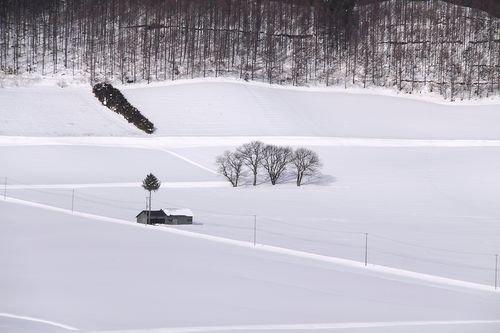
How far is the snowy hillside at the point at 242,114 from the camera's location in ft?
207

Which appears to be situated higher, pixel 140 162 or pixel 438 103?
pixel 438 103

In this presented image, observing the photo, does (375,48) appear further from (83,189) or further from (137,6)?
(83,189)

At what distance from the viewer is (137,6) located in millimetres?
92625

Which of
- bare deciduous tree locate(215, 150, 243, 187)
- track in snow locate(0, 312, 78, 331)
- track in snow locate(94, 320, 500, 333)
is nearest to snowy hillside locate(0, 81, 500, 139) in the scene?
bare deciduous tree locate(215, 150, 243, 187)

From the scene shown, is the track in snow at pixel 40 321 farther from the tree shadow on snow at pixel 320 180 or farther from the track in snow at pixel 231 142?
the track in snow at pixel 231 142

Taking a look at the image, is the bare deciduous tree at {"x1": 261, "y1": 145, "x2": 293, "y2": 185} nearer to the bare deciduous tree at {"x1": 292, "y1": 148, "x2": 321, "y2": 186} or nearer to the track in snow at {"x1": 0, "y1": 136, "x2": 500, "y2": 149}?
the bare deciduous tree at {"x1": 292, "y1": 148, "x2": 321, "y2": 186}

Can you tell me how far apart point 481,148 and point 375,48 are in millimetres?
28429

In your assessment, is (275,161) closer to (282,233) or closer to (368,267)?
(282,233)

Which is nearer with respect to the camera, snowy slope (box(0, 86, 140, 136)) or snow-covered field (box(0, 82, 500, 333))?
snow-covered field (box(0, 82, 500, 333))

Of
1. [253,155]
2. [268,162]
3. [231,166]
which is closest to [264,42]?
[253,155]

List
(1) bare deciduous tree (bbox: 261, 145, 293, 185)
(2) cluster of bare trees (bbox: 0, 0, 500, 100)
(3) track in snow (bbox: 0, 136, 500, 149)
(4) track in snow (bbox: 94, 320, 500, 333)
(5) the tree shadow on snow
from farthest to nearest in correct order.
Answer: (2) cluster of bare trees (bbox: 0, 0, 500, 100) < (3) track in snow (bbox: 0, 136, 500, 149) < (1) bare deciduous tree (bbox: 261, 145, 293, 185) < (5) the tree shadow on snow < (4) track in snow (bbox: 94, 320, 500, 333)

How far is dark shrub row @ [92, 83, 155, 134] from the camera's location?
2534 inches

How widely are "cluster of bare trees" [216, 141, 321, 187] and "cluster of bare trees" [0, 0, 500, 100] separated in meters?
26.3


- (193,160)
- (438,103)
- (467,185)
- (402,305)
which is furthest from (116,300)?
(438,103)
